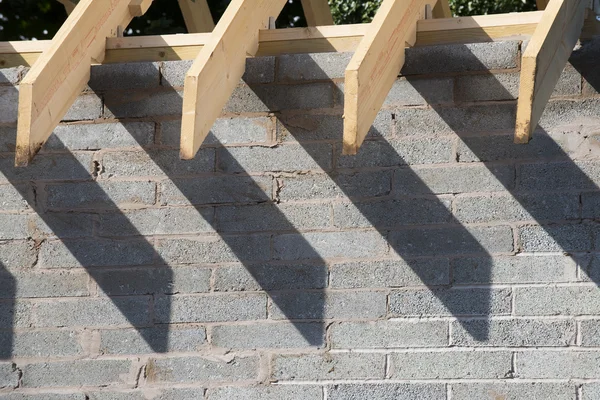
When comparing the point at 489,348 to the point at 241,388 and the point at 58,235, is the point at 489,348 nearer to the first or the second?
the point at 241,388

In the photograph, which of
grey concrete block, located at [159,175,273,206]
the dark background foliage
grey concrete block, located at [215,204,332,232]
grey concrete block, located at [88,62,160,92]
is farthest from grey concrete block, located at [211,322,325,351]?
the dark background foliage

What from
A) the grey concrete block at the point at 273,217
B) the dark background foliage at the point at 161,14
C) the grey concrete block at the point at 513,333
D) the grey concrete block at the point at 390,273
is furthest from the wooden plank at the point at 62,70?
the dark background foliage at the point at 161,14

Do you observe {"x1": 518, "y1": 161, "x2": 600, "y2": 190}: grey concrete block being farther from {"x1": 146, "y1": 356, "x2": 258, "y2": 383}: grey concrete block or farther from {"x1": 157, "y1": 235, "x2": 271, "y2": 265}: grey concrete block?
{"x1": 146, "y1": 356, "x2": 258, "y2": 383}: grey concrete block

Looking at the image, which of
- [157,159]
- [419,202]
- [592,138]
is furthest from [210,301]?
[592,138]

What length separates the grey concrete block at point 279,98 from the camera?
12.3ft

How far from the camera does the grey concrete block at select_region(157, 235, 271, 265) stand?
3.72m

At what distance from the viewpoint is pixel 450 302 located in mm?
3553

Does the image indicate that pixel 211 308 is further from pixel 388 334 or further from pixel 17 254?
pixel 17 254

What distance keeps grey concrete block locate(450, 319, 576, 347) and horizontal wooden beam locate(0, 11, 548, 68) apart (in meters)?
1.11

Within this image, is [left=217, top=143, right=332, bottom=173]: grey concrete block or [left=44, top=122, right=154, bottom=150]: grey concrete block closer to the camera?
[left=217, top=143, right=332, bottom=173]: grey concrete block

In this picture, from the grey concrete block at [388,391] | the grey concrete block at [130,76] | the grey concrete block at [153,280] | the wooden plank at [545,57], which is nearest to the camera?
the wooden plank at [545,57]

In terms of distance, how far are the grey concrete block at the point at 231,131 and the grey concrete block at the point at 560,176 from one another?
1027mm

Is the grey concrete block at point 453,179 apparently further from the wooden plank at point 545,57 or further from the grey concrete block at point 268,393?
the grey concrete block at point 268,393

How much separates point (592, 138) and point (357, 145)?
1.06 metres
